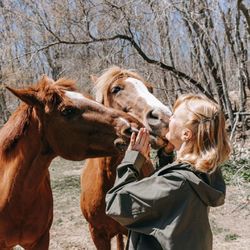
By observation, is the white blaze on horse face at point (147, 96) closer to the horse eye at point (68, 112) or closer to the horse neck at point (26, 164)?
the horse eye at point (68, 112)

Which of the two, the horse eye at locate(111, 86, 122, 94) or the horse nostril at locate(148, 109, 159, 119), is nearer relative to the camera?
the horse nostril at locate(148, 109, 159, 119)

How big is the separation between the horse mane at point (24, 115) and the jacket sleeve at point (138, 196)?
115 centimetres

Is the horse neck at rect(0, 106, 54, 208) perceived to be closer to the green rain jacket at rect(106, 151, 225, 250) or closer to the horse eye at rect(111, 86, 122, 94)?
the horse eye at rect(111, 86, 122, 94)

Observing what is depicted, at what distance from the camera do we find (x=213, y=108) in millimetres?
1887

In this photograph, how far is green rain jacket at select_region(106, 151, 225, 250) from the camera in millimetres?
1715

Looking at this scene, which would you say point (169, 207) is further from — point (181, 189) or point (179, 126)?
point (179, 126)

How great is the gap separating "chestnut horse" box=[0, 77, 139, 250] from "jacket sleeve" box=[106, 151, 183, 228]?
0.84m

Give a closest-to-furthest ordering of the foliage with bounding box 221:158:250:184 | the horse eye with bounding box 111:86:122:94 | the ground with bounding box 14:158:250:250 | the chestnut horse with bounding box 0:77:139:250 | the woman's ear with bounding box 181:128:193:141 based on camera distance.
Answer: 1. the woman's ear with bounding box 181:128:193:141
2. the chestnut horse with bounding box 0:77:139:250
3. the horse eye with bounding box 111:86:122:94
4. the ground with bounding box 14:158:250:250
5. the foliage with bounding box 221:158:250:184

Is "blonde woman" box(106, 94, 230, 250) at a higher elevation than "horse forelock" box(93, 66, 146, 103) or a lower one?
lower

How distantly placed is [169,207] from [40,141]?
148 centimetres

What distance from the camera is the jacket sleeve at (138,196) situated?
1.72 metres

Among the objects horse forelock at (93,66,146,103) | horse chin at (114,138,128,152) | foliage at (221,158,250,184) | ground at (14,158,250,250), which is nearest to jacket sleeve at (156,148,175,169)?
horse chin at (114,138,128,152)

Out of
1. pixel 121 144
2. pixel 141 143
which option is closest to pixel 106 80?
pixel 121 144

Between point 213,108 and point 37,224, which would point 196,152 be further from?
point 37,224
